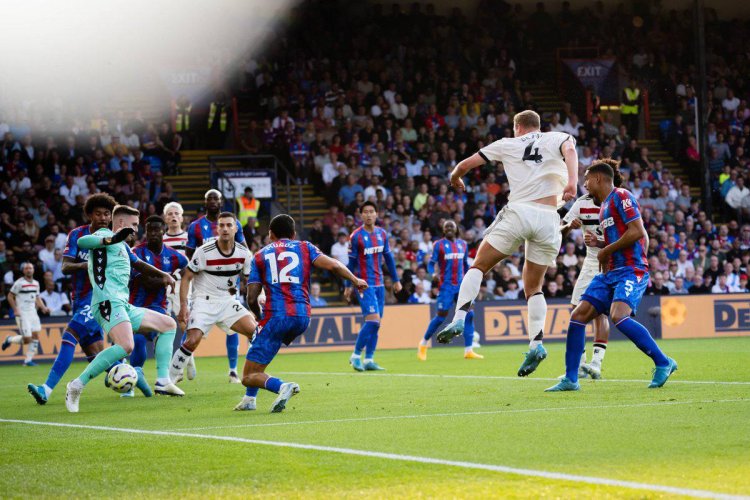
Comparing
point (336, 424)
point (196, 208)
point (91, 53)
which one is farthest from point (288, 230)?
point (91, 53)

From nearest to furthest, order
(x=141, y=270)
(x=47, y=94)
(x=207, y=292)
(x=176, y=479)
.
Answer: (x=176, y=479)
(x=141, y=270)
(x=207, y=292)
(x=47, y=94)

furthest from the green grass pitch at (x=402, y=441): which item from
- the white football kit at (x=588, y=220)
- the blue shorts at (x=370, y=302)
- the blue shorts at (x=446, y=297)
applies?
the blue shorts at (x=446, y=297)

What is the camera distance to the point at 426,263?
88.0 feet

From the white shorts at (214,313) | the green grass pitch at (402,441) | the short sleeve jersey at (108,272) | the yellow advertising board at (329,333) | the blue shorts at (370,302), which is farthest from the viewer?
the yellow advertising board at (329,333)

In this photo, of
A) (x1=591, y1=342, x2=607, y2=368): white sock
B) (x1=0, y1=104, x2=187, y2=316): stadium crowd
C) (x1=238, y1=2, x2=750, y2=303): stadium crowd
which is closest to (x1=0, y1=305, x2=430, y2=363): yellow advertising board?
(x1=238, y1=2, x2=750, y2=303): stadium crowd

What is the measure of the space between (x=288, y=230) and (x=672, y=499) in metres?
5.67

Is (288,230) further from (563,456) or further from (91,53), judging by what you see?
(91,53)

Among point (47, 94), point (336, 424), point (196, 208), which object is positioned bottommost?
point (336, 424)

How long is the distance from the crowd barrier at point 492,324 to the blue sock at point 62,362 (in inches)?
434

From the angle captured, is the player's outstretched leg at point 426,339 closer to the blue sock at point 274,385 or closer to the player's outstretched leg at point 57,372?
the player's outstretched leg at point 57,372

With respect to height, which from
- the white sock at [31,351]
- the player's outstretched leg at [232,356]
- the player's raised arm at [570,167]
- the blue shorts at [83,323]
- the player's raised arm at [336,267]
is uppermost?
the player's raised arm at [570,167]

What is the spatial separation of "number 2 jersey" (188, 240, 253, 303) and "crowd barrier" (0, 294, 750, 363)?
10.1 m

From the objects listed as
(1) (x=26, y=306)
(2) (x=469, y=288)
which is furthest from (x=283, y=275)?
(1) (x=26, y=306)

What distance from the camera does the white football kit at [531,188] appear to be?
418 inches
